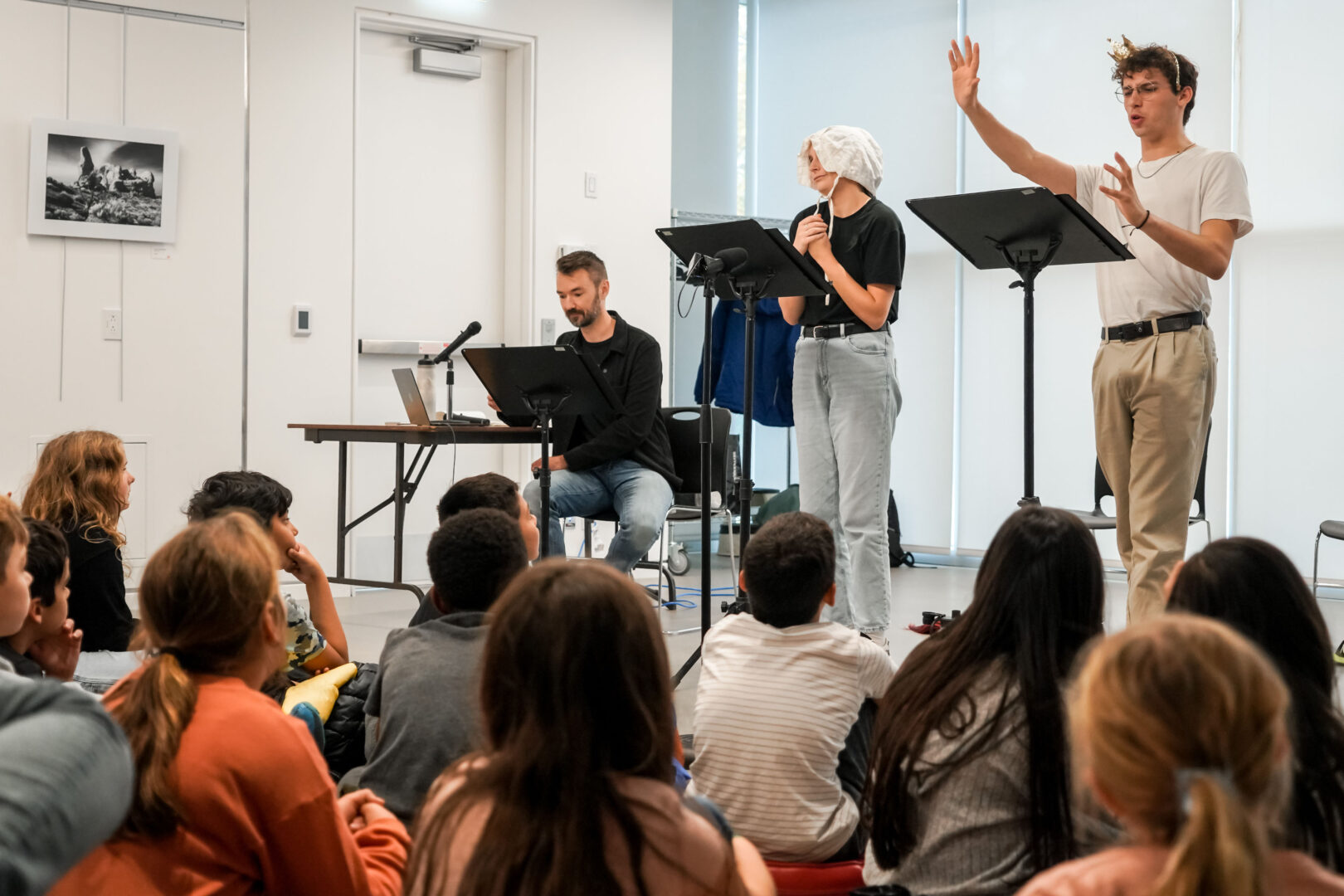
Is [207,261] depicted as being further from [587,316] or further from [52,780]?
[52,780]

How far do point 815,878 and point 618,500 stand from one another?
2402mm

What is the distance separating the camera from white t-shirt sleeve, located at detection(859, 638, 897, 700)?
1960 mm

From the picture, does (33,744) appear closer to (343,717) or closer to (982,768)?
(982,768)

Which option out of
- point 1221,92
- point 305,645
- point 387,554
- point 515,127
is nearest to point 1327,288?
point 1221,92

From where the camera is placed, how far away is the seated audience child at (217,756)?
1242 millimetres

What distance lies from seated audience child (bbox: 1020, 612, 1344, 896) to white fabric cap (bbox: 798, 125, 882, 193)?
284cm

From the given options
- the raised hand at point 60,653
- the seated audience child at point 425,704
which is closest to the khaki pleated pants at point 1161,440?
the seated audience child at point 425,704

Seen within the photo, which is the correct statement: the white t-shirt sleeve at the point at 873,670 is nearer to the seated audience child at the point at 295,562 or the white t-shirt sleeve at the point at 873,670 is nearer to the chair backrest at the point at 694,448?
the seated audience child at the point at 295,562

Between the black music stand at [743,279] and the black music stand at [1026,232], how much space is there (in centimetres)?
36

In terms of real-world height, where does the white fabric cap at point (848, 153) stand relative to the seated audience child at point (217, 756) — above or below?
above

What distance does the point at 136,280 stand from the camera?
505cm

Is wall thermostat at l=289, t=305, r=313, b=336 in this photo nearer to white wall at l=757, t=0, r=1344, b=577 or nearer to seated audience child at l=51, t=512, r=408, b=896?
white wall at l=757, t=0, r=1344, b=577

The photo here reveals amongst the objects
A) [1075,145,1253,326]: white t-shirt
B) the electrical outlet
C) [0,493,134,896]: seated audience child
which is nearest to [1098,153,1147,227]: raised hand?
[1075,145,1253,326]: white t-shirt

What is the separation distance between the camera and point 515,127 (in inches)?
234
